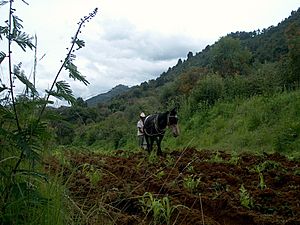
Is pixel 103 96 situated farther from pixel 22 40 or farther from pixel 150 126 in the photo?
pixel 150 126

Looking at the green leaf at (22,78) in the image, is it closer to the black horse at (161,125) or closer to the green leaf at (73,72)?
the green leaf at (73,72)

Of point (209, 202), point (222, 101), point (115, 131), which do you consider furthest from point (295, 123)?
point (115, 131)

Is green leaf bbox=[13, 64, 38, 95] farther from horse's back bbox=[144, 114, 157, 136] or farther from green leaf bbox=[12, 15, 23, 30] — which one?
horse's back bbox=[144, 114, 157, 136]

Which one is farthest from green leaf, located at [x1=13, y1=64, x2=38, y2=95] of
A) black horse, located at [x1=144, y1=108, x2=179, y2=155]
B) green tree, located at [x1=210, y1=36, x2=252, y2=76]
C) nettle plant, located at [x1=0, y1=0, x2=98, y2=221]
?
green tree, located at [x1=210, y1=36, x2=252, y2=76]

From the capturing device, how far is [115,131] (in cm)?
1897

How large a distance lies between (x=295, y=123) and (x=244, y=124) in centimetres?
232

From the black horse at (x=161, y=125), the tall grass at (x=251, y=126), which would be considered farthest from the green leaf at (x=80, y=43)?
the black horse at (x=161, y=125)

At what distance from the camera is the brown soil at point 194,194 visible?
3.73m

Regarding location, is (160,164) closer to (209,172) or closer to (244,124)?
(209,172)

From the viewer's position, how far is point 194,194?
5.20 metres

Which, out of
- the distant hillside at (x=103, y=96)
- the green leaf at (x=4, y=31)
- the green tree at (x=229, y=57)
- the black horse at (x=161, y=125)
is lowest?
the black horse at (x=161, y=125)

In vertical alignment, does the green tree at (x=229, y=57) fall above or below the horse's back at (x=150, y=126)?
above

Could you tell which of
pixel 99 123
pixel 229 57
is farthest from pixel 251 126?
pixel 229 57

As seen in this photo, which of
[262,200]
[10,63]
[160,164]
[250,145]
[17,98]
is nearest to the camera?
[10,63]
